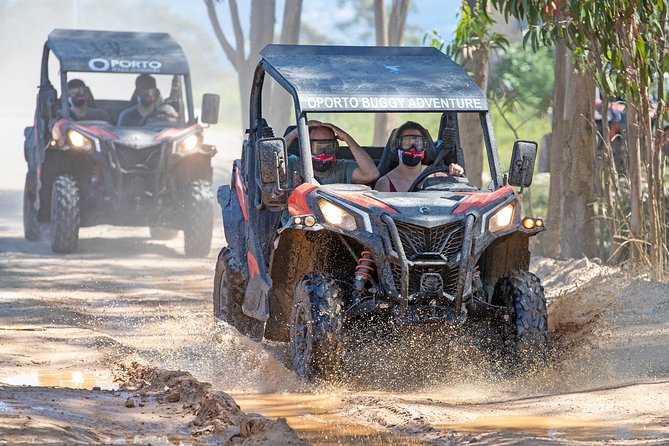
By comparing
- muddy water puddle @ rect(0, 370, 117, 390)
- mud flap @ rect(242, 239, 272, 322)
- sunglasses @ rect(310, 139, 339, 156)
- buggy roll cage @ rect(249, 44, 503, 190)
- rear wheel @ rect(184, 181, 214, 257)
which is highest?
buggy roll cage @ rect(249, 44, 503, 190)

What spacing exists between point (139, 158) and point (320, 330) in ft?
24.7

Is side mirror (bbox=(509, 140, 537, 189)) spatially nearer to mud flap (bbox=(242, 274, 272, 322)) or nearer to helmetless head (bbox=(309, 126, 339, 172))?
helmetless head (bbox=(309, 126, 339, 172))

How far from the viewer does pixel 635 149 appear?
11.3 metres

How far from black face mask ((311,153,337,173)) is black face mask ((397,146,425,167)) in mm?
462

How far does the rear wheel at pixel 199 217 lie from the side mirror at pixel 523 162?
686 centimetres

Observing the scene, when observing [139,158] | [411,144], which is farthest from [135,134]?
[411,144]

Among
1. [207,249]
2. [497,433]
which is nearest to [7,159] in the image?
[207,249]

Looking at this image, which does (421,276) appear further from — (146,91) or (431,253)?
(146,91)

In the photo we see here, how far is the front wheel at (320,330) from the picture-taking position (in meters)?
7.16

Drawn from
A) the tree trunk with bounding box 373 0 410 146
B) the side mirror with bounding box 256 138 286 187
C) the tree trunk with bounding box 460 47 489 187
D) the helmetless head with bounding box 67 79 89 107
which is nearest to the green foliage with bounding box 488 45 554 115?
the tree trunk with bounding box 373 0 410 146

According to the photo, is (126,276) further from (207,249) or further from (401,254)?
(401,254)

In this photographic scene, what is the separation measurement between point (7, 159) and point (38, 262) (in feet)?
57.3

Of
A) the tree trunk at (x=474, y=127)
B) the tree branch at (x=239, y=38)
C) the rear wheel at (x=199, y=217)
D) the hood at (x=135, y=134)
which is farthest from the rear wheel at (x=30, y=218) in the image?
the tree branch at (x=239, y=38)

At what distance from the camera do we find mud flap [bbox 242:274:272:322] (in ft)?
26.7
